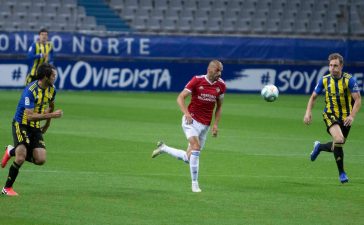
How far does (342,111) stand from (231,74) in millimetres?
19358

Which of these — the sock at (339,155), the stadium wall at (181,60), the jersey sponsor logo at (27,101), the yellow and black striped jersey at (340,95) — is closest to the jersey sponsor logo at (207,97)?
the yellow and black striped jersey at (340,95)

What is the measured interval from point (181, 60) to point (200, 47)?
839 millimetres

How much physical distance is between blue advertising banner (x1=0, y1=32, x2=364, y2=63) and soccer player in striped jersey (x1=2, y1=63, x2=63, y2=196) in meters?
19.7

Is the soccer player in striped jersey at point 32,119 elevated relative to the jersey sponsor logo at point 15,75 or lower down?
elevated

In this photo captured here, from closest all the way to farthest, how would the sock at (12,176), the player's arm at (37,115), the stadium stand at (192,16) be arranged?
the player's arm at (37,115) < the sock at (12,176) < the stadium stand at (192,16)

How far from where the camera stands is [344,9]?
38.5 metres

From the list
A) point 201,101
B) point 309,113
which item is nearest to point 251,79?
point 309,113

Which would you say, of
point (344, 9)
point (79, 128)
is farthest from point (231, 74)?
point (79, 128)

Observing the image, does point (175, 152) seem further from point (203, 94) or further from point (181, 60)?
point (181, 60)

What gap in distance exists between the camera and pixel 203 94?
42.1 feet

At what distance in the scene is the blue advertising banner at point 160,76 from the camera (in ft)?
104

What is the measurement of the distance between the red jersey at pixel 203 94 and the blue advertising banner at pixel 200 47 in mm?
19324

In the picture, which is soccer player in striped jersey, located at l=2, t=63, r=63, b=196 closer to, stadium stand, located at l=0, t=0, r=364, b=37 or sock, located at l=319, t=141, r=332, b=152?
sock, located at l=319, t=141, r=332, b=152

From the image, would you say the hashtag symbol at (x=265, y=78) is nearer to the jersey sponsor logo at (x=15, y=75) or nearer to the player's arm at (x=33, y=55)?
the jersey sponsor logo at (x=15, y=75)
